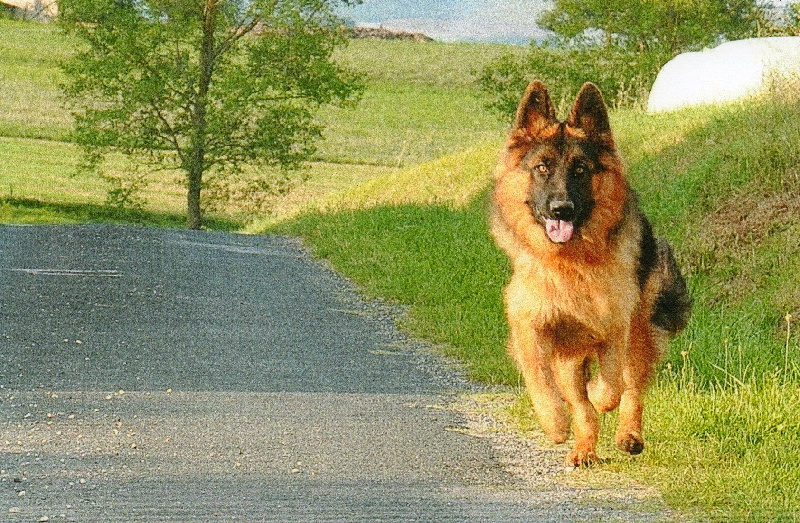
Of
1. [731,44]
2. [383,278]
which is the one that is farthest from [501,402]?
[731,44]

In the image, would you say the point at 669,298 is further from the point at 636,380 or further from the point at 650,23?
the point at 650,23

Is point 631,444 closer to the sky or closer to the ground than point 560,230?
closer to the ground

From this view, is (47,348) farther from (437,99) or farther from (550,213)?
(437,99)

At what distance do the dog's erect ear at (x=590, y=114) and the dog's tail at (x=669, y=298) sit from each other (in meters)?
1.24

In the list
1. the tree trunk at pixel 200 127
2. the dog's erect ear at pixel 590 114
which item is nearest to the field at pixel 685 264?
the tree trunk at pixel 200 127

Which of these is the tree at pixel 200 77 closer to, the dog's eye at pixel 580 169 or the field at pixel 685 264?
the field at pixel 685 264

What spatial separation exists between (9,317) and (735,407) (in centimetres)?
735

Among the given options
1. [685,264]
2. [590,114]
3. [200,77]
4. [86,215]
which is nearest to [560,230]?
[590,114]

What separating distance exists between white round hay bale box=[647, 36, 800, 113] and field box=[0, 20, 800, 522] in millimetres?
1542

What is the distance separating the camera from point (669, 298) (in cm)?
845

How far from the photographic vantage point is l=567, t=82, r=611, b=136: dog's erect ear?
7.51 m

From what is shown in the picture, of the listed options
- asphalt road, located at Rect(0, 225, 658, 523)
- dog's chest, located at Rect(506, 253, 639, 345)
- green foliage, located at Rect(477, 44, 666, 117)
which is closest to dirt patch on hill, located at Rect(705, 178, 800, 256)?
asphalt road, located at Rect(0, 225, 658, 523)

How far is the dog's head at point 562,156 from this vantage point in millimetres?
7344

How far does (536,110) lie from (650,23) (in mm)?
39658
